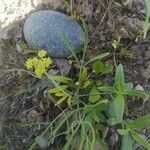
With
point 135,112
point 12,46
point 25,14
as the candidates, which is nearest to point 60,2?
point 25,14

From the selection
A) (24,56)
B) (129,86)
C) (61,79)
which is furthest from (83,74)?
(24,56)

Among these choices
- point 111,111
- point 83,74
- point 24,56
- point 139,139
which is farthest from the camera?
point 24,56

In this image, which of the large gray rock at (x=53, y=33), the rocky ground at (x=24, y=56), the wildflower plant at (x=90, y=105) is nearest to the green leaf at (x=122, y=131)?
the wildflower plant at (x=90, y=105)

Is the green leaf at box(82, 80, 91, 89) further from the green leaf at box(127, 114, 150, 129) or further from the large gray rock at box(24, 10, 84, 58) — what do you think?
the green leaf at box(127, 114, 150, 129)

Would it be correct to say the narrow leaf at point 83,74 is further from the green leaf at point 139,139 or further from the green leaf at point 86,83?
the green leaf at point 139,139

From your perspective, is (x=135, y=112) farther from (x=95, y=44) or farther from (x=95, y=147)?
(x=95, y=44)

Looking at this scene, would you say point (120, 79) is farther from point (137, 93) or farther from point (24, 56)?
point (24, 56)

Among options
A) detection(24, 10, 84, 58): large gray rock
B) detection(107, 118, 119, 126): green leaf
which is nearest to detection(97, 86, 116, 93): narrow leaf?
detection(107, 118, 119, 126): green leaf
